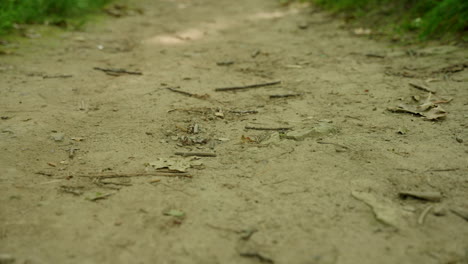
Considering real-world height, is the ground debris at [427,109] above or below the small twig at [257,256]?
above

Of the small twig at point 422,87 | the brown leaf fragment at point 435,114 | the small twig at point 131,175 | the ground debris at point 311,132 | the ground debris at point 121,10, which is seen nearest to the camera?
the small twig at point 131,175

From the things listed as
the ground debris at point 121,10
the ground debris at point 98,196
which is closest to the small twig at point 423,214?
the ground debris at point 98,196

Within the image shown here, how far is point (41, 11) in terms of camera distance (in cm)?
577

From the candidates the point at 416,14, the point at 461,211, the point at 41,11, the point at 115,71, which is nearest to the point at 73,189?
the point at 461,211

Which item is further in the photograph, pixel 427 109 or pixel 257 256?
pixel 427 109

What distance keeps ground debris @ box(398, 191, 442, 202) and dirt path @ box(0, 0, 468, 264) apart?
32mm

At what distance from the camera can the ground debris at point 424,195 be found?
6.60 ft

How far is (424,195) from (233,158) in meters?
1.12

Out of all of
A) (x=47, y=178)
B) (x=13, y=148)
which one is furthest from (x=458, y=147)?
(x=13, y=148)

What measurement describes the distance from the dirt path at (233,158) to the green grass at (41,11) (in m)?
0.41

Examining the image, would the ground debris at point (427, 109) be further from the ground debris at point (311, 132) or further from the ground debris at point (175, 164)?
the ground debris at point (175, 164)

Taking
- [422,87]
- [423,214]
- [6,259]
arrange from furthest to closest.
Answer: [422,87] → [423,214] → [6,259]

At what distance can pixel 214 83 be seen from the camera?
397 cm

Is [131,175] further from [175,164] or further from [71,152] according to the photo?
[71,152]
